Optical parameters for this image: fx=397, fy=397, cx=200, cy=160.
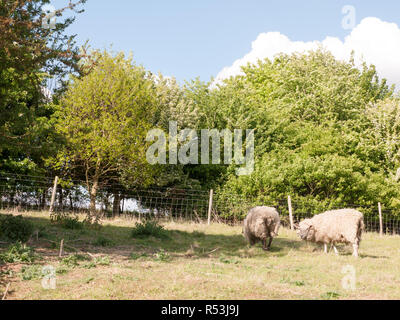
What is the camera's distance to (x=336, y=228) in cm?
1164

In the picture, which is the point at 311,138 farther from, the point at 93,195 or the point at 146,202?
the point at 93,195

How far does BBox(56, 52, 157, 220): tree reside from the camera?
2012 cm

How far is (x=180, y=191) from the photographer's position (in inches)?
884

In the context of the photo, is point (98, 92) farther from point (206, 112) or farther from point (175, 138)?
point (206, 112)

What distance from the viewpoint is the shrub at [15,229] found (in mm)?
10547

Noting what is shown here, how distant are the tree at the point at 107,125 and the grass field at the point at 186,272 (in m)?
7.70

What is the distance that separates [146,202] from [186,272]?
14753 mm

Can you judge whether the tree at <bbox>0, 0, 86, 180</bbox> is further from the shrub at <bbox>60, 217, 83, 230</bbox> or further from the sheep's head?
the sheep's head

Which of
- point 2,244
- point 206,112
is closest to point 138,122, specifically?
point 206,112

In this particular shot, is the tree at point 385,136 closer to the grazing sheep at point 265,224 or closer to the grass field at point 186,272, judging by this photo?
the grass field at point 186,272

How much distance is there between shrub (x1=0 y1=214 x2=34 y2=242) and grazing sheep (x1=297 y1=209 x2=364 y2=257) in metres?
8.23

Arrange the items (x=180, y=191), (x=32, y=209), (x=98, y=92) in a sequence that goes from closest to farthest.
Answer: (x=32, y=209) → (x=98, y=92) → (x=180, y=191)

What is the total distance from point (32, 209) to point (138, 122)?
6.80 meters
